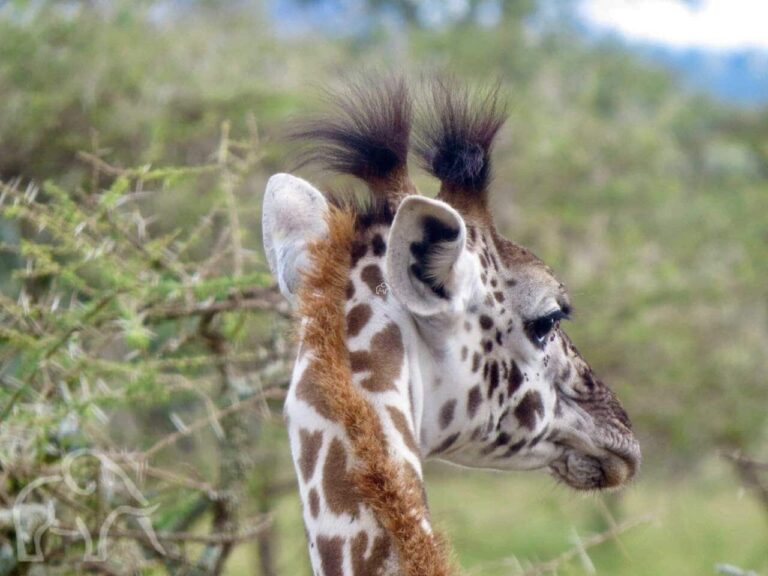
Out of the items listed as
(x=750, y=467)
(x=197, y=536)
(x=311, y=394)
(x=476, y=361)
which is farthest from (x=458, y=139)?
(x=750, y=467)

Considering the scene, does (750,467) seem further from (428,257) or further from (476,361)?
(428,257)

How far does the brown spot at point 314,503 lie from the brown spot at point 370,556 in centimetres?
12

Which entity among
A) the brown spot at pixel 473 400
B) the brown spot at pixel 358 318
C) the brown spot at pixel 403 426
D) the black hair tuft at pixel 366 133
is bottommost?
the brown spot at pixel 403 426

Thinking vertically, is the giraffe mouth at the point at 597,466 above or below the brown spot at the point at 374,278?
below

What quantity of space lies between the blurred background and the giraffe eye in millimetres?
880

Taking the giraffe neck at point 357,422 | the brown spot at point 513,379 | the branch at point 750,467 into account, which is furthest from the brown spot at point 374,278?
the branch at point 750,467

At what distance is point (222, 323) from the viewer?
4840 millimetres

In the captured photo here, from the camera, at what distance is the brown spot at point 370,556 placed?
9.15 ft

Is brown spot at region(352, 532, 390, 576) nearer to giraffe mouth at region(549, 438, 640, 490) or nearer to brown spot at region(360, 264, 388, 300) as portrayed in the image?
brown spot at region(360, 264, 388, 300)

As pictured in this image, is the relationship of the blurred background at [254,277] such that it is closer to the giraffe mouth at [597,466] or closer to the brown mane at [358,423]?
the giraffe mouth at [597,466]

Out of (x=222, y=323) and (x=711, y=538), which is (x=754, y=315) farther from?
(x=222, y=323)

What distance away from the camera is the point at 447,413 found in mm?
3207

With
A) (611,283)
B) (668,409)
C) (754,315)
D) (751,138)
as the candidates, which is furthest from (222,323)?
(751,138)

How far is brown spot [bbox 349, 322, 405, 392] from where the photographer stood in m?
2.95
